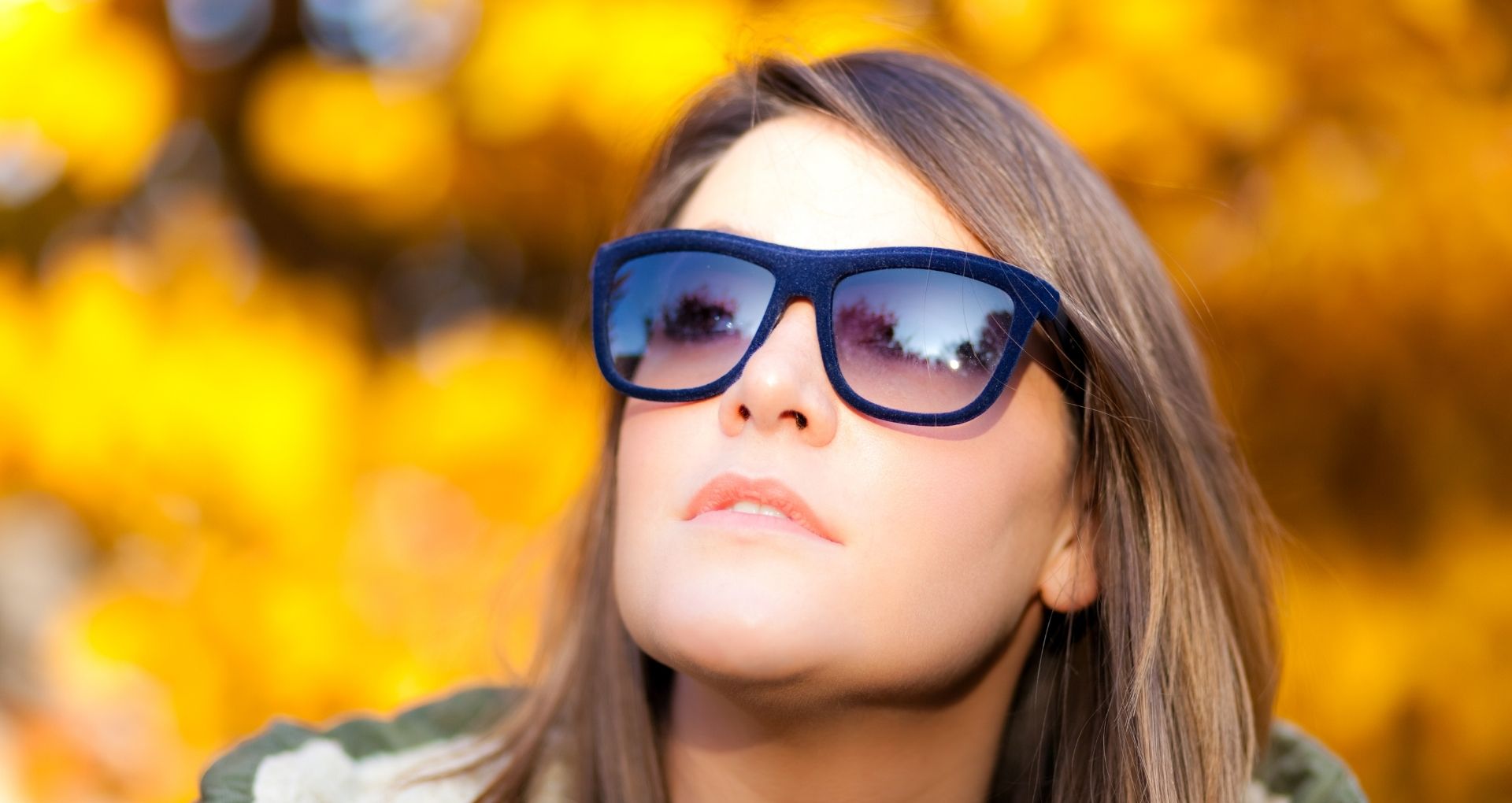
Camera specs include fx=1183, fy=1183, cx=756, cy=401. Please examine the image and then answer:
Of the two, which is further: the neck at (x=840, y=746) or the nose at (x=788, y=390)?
the neck at (x=840, y=746)

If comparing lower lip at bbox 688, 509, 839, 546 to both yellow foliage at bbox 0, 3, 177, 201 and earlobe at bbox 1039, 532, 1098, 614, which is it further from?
yellow foliage at bbox 0, 3, 177, 201

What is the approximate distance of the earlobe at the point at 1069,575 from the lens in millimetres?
1688

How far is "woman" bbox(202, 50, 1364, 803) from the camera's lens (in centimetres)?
142

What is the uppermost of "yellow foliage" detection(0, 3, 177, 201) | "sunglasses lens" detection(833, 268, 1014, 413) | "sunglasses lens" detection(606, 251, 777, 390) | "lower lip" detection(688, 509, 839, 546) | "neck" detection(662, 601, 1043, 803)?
"sunglasses lens" detection(833, 268, 1014, 413)

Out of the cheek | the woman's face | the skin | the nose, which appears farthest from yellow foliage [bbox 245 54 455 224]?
the cheek

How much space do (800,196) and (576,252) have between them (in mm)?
1166

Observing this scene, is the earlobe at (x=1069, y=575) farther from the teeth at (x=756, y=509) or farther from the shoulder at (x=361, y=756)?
the shoulder at (x=361, y=756)

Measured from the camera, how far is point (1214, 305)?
2160 mm

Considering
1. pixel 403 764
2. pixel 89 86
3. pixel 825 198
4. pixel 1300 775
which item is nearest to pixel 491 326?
pixel 89 86

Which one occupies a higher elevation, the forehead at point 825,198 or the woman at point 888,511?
the forehead at point 825,198

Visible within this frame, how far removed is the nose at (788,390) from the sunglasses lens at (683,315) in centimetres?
5

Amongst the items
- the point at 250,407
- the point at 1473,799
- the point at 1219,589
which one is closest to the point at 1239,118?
the point at 1219,589

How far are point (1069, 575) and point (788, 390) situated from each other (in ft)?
1.86

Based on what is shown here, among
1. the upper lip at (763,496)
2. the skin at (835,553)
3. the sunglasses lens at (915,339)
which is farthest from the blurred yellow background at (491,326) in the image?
the upper lip at (763,496)
